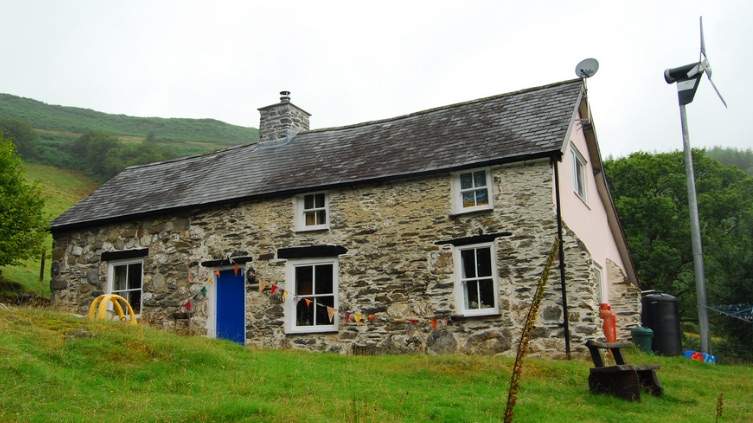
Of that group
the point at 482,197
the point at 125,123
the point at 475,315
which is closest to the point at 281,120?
the point at 482,197

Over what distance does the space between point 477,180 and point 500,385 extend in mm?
6052

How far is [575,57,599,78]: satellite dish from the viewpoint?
17.5 meters

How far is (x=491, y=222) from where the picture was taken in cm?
1533

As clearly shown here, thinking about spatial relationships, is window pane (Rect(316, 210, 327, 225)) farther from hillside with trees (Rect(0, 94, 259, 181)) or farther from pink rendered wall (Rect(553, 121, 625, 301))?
hillside with trees (Rect(0, 94, 259, 181))

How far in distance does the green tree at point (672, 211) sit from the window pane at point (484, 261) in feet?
57.3

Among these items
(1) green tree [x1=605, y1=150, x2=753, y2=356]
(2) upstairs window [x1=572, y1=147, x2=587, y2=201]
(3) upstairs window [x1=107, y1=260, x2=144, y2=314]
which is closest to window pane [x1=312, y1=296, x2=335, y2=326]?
(3) upstairs window [x1=107, y1=260, x2=144, y2=314]

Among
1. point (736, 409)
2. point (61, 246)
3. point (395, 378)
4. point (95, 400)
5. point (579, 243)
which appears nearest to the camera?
point (95, 400)

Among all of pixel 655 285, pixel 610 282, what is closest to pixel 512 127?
pixel 610 282

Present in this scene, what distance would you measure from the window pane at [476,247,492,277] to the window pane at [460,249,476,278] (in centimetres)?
14

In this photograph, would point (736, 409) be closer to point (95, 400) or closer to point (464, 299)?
point (464, 299)

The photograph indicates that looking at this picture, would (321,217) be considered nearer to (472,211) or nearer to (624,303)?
(472,211)

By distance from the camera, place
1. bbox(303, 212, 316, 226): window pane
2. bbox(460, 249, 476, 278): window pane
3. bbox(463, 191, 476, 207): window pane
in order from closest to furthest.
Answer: bbox(460, 249, 476, 278): window pane
bbox(463, 191, 476, 207): window pane
bbox(303, 212, 316, 226): window pane

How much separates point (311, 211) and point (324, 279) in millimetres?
1782

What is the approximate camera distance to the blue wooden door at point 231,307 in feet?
57.7
